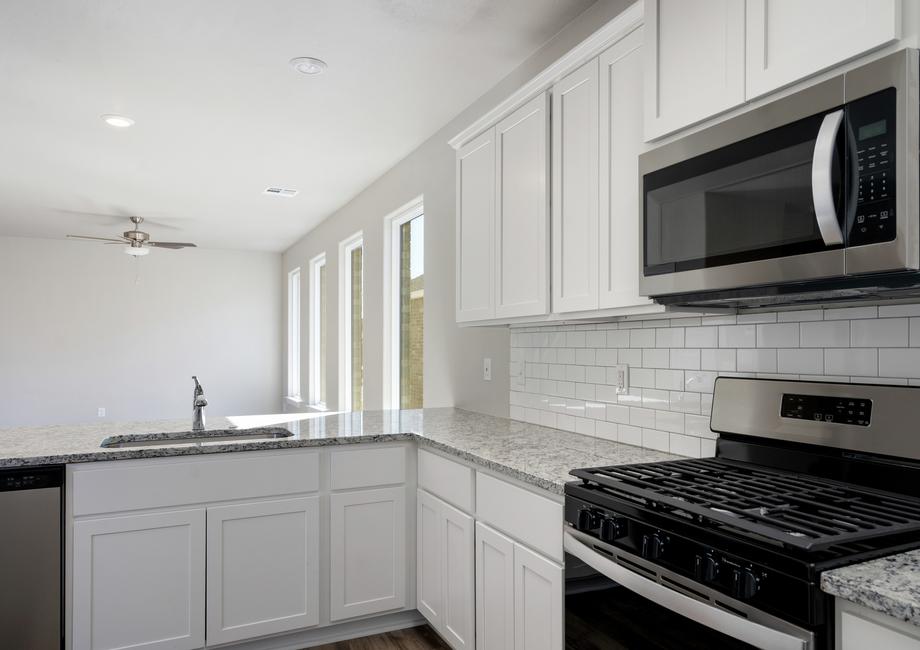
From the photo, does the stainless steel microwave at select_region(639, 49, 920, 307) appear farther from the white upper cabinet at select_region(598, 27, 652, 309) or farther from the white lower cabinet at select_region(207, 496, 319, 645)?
the white lower cabinet at select_region(207, 496, 319, 645)

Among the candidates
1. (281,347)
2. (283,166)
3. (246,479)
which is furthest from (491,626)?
(281,347)

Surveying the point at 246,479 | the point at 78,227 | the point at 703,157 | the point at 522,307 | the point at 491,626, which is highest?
the point at 78,227

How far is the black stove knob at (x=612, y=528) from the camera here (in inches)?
55.6

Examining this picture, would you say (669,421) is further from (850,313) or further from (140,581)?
(140,581)

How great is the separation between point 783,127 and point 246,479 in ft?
7.06

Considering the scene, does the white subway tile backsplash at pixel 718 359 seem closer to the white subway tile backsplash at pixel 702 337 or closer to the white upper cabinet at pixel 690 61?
the white subway tile backsplash at pixel 702 337

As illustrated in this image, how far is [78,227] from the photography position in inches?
275

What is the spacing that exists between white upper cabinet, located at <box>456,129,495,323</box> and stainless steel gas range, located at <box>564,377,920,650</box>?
1187 mm

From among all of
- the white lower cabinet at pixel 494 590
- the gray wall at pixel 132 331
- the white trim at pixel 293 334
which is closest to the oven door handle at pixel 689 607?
the white lower cabinet at pixel 494 590

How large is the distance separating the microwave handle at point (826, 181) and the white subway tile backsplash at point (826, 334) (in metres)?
0.42

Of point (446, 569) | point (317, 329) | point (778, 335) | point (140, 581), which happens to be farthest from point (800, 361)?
point (317, 329)

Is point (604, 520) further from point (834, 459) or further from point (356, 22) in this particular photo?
point (356, 22)

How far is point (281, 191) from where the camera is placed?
5.54m

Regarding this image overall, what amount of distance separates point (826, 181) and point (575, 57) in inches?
45.0
